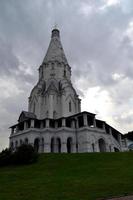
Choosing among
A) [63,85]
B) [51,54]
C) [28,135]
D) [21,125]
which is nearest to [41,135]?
[28,135]

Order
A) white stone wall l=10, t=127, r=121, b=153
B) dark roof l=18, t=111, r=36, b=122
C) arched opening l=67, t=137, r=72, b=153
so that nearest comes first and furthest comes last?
white stone wall l=10, t=127, r=121, b=153 < arched opening l=67, t=137, r=72, b=153 < dark roof l=18, t=111, r=36, b=122

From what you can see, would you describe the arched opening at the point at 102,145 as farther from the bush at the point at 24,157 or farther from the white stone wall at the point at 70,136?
the bush at the point at 24,157

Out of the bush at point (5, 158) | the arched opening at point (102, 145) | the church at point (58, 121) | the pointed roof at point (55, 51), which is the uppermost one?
the pointed roof at point (55, 51)

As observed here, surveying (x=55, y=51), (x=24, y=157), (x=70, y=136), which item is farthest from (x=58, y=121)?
(x=24, y=157)

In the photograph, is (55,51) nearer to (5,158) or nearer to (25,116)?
(25,116)

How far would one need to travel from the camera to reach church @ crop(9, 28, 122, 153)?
48.6 metres

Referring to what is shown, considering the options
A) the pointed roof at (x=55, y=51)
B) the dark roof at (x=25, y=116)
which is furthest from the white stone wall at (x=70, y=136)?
the pointed roof at (x=55, y=51)

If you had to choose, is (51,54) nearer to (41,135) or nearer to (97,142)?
(41,135)

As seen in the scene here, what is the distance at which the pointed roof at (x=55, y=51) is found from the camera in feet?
215

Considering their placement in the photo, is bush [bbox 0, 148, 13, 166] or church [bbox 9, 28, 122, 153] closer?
bush [bbox 0, 148, 13, 166]

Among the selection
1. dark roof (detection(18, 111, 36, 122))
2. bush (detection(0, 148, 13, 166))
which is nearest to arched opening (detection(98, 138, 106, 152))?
dark roof (detection(18, 111, 36, 122))

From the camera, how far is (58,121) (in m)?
52.4

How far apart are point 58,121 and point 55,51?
83.0 feet

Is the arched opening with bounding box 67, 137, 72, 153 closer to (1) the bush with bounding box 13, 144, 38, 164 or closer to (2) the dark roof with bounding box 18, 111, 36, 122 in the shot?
(2) the dark roof with bounding box 18, 111, 36, 122
